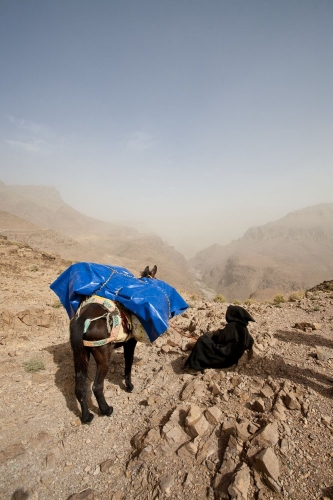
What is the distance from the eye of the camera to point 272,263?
67.4m

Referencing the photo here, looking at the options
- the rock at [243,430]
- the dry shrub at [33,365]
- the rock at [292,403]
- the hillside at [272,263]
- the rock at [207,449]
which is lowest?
the hillside at [272,263]

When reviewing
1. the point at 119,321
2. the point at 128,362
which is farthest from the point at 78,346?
the point at 128,362

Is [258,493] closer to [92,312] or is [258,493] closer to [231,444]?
[231,444]

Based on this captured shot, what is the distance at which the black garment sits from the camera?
4461mm

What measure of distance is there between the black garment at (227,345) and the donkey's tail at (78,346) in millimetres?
2205

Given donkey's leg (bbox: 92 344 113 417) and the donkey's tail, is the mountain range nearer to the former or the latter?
donkey's leg (bbox: 92 344 113 417)

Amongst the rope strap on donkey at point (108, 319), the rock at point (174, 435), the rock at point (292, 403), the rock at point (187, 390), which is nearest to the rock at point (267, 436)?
the rock at point (292, 403)

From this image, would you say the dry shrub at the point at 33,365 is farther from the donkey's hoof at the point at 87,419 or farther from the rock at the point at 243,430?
the rock at the point at 243,430

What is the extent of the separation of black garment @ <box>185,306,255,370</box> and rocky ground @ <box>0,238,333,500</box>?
0.71 ft

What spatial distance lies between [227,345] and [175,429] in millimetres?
1784

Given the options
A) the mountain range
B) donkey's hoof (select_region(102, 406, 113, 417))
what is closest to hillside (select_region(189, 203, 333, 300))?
the mountain range

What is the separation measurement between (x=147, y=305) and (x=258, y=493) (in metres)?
2.38

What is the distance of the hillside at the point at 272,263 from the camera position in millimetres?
53438

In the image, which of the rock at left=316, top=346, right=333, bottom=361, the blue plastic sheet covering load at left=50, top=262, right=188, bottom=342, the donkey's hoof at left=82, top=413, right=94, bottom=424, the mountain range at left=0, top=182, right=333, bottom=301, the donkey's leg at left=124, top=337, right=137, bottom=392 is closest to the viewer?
the donkey's hoof at left=82, top=413, right=94, bottom=424
